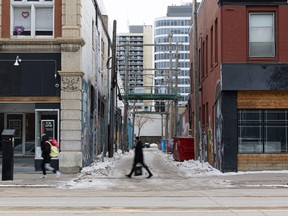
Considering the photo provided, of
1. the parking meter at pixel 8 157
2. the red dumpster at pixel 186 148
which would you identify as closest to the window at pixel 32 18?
the parking meter at pixel 8 157

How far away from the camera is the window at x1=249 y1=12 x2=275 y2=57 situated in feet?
77.2

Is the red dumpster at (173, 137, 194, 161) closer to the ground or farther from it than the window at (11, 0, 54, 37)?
closer to the ground

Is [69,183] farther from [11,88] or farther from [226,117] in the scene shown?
[226,117]

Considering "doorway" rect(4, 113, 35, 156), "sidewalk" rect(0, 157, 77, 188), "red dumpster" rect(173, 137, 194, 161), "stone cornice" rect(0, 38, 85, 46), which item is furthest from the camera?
"red dumpster" rect(173, 137, 194, 161)

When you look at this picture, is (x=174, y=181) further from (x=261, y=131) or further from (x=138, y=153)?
(x=261, y=131)

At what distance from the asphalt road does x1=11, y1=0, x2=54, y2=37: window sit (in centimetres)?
698

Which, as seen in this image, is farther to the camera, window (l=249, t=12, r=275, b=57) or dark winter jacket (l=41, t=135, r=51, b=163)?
window (l=249, t=12, r=275, b=57)

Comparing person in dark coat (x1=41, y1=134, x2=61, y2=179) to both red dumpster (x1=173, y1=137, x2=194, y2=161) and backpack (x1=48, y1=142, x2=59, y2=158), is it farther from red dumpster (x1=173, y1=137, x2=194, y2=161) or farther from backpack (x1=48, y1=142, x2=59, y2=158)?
red dumpster (x1=173, y1=137, x2=194, y2=161)

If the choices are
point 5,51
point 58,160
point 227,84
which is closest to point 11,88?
point 5,51

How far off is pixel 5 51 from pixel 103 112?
631 inches

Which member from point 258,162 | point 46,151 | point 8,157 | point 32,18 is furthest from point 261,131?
point 32,18

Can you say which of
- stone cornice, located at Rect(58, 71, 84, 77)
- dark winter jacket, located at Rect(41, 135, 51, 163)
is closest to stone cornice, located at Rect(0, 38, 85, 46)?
stone cornice, located at Rect(58, 71, 84, 77)
